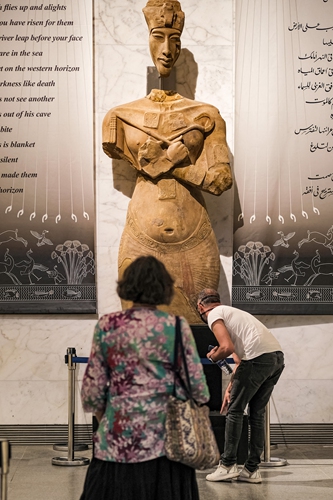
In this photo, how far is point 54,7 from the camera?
8.14 m

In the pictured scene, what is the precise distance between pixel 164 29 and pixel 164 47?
15 cm

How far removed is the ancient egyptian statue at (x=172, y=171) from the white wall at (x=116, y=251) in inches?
27.7

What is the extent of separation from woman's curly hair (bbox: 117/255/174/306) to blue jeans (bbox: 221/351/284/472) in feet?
7.76

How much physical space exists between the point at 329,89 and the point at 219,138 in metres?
1.45

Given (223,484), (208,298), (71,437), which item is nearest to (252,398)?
(223,484)

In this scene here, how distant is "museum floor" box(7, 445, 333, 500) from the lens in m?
5.83

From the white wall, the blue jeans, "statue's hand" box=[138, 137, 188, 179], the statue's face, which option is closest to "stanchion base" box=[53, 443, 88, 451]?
the white wall

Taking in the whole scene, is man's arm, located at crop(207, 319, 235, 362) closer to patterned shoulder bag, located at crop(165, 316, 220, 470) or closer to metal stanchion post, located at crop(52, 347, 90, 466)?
metal stanchion post, located at crop(52, 347, 90, 466)

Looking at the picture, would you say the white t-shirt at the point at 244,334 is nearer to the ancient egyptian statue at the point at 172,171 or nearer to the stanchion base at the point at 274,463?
the ancient egyptian statue at the point at 172,171

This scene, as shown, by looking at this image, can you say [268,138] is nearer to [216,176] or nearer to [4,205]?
[216,176]

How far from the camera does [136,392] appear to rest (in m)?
3.68

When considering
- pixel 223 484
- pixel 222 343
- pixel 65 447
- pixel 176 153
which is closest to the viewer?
pixel 222 343

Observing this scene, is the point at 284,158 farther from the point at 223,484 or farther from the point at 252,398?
the point at 223,484

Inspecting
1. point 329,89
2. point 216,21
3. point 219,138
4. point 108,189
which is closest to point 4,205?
point 108,189
